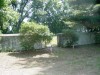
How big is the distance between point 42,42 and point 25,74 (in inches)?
323

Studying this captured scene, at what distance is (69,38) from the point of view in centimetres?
2022

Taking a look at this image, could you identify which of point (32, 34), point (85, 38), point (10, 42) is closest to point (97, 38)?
point (85, 38)

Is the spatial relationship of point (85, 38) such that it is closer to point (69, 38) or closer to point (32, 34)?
point (69, 38)

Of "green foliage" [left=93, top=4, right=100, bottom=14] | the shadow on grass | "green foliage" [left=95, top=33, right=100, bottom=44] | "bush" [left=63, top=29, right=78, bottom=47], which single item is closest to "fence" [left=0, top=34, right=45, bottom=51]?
the shadow on grass

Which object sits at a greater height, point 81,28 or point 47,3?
point 47,3

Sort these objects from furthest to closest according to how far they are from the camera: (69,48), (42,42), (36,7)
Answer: (36,7) → (69,48) → (42,42)

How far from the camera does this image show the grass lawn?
1104 cm

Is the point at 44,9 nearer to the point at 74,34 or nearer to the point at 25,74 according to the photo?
the point at 74,34

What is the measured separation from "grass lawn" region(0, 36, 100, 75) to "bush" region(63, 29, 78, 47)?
41.0 inches

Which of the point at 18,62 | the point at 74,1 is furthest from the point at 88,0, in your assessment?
the point at 18,62

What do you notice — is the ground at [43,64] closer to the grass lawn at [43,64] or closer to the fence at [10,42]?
the grass lawn at [43,64]

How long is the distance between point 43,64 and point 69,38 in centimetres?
712

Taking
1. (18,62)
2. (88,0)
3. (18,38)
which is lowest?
(18,62)

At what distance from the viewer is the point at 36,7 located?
47.6m
